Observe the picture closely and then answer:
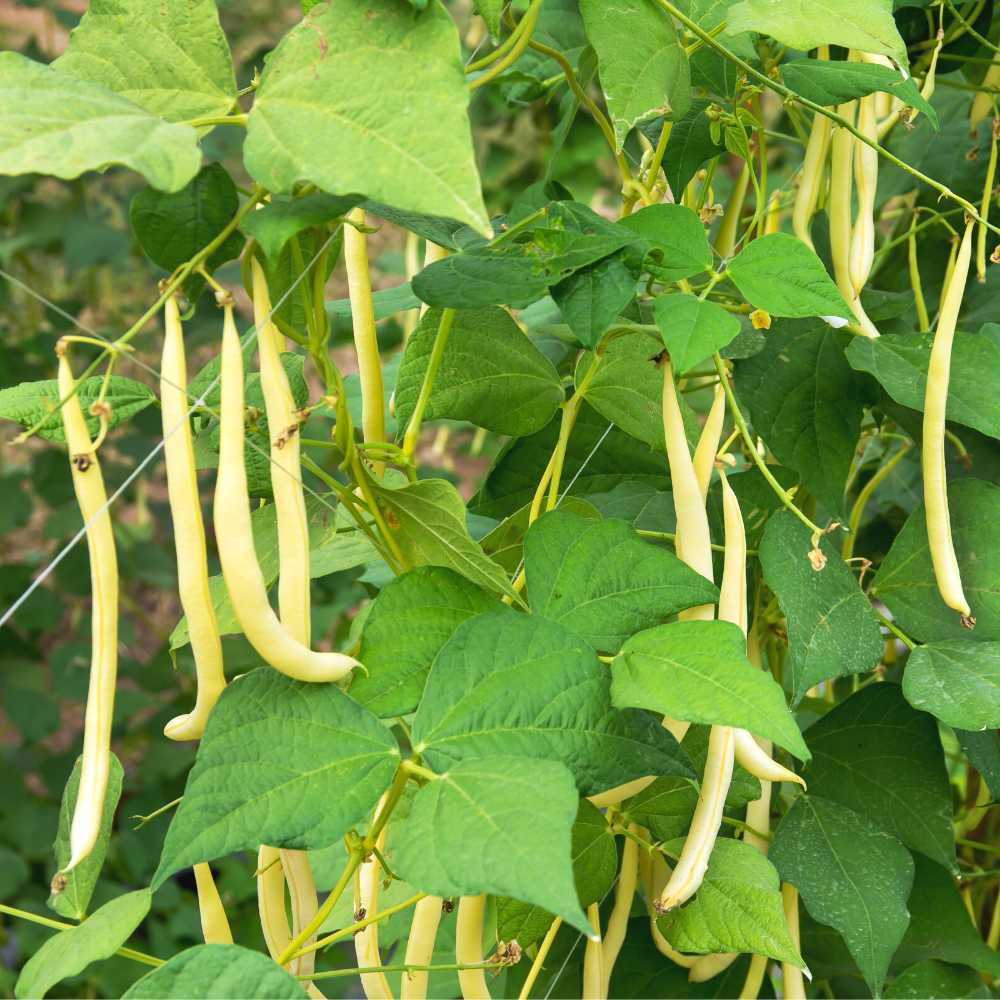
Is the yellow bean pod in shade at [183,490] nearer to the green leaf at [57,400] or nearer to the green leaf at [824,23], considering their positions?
the green leaf at [57,400]

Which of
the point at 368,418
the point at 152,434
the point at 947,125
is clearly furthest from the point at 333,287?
the point at 368,418

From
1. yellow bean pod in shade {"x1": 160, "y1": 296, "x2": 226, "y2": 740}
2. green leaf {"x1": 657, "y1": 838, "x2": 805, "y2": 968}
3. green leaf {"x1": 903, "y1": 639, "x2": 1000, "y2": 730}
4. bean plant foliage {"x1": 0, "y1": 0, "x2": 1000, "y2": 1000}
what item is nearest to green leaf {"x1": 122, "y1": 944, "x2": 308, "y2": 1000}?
bean plant foliage {"x1": 0, "y1": 0, "x2": 1000, "y2": 1000}

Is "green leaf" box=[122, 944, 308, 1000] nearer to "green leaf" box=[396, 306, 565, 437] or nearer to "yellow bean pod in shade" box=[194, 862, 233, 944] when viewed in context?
"yellow bean pod in shade" box=[194, 862, 233, 944]

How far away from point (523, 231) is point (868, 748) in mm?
343

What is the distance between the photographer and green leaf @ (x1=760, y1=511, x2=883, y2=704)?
0.58 m

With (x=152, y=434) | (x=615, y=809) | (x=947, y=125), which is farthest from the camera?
(x=152, y=434)

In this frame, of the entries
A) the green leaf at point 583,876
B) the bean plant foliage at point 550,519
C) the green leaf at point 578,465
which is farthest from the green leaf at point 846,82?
the green leaf at point 583,876

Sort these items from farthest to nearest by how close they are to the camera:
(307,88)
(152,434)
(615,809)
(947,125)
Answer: (152,434) < (947,125) < (615,809) < (307,88)

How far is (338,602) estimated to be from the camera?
6.29 ft

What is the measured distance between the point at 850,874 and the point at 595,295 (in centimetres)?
32

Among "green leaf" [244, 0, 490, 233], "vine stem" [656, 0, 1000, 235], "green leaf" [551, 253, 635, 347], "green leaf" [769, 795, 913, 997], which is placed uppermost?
"green leaf" [244, 0, 490, 233]

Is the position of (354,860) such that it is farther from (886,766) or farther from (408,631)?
(886,766)

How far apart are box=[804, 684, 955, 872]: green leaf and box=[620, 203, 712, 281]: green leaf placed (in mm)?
265

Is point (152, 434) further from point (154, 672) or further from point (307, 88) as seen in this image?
point (307, 88)
